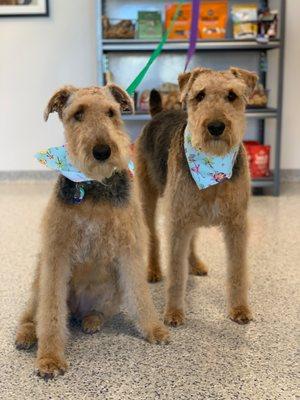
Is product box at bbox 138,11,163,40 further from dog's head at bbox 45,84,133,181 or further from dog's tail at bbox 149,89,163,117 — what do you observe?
dog's head at bbox 45,84,133,181

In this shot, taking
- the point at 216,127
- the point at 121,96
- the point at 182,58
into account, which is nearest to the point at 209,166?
the point at 216,127

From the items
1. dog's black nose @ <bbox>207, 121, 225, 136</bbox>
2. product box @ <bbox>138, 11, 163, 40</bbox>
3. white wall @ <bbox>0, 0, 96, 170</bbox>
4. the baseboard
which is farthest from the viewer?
the baseboard

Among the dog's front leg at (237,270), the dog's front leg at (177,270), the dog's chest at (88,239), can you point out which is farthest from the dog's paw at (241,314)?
the dog's chest at (88,239)

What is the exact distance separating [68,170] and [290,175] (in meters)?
3.35

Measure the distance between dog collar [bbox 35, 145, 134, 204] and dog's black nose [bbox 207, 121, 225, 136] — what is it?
0.45m

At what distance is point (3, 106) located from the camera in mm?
4523

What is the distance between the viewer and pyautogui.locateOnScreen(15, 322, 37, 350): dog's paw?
1718mm

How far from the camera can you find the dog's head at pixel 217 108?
5.53 feet

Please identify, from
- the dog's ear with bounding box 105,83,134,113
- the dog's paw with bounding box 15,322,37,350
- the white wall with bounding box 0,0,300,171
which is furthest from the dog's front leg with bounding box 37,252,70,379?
the white wall with bounding box 0,0,300,171

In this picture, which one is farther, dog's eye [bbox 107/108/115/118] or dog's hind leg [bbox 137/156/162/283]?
dog's hind leg [bbox 137/156/162/283]

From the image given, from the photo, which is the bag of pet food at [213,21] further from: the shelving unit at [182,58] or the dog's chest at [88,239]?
the dog's chest at [88,239]

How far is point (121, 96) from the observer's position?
173 cm

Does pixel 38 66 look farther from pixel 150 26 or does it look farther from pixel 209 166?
pixel 209 166

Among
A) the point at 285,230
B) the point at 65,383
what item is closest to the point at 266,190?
the point at 285,230
